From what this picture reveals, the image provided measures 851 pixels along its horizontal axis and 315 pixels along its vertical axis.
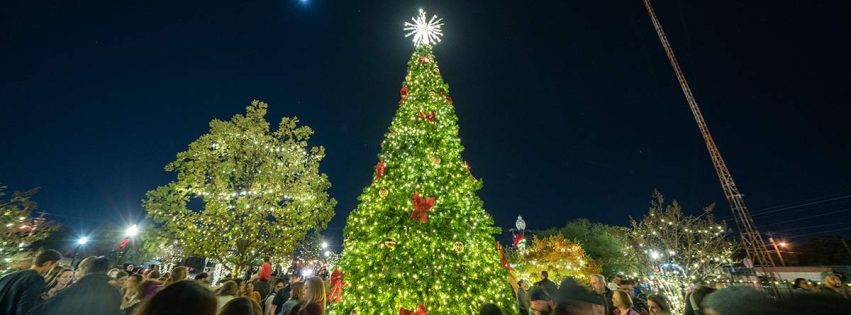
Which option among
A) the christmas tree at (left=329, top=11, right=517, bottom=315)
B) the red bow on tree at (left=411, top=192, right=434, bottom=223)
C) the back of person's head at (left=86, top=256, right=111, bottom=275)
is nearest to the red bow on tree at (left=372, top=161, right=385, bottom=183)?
the christmas tree at (left=329, top=11, right=517, bottom=315)

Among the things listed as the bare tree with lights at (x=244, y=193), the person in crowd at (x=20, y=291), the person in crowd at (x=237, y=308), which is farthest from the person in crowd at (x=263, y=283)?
the person in crowd at (x=237, y=308)

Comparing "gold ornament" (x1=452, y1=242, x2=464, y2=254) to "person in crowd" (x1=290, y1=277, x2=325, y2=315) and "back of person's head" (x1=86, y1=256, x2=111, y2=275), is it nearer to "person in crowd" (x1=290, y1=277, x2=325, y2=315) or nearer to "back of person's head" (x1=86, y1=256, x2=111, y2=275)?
"person in crowd" (x1=290, y1=277, x2=325, y2=315)

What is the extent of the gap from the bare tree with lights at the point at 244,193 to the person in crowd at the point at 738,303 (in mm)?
13460

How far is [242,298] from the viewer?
2533mm

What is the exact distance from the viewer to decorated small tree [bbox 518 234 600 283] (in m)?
33.5

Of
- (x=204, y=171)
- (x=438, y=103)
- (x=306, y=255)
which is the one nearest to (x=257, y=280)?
(x=204, y=171)

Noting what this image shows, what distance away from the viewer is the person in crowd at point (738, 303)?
1435mm

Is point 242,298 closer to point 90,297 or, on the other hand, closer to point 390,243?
point 90,297

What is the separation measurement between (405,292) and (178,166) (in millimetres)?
11146

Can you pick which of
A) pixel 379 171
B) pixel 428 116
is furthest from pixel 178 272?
pixel 428 116

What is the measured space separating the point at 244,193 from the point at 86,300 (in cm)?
896

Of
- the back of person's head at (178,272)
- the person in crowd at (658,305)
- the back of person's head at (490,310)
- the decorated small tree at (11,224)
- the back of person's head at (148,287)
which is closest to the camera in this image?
the back of person's head at (490,310)

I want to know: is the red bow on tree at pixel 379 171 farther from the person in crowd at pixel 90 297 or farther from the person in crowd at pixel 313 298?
the person in crowd at pixel 90 297

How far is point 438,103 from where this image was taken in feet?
32.6
